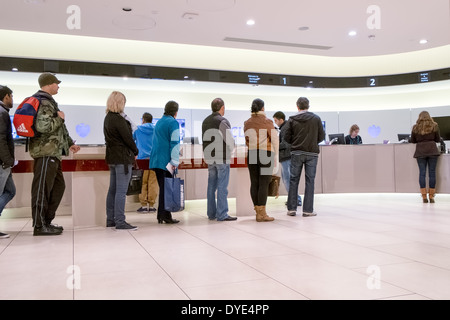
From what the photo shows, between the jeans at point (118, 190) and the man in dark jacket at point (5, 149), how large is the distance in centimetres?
102

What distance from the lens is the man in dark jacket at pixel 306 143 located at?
532cm

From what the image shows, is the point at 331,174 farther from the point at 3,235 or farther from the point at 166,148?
the point at 3,235

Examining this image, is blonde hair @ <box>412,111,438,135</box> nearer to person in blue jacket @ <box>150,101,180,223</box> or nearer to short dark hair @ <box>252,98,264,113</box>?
short dark hair @ <box>252,98,264,113</box>

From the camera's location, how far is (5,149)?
4.04 m

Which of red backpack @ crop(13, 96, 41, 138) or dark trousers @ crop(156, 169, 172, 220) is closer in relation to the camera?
red backpack @ crop(13, 96, 41, 138)

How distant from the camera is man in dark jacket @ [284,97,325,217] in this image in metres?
5.32

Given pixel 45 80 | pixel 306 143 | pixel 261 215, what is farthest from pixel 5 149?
pixel 306 143

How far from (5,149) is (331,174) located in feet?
20.9

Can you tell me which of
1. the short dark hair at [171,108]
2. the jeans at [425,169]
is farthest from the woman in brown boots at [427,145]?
the short dark hair at [171,108]

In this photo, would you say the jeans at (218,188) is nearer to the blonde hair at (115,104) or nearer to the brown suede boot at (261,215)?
the brown suede boot at (261,215)

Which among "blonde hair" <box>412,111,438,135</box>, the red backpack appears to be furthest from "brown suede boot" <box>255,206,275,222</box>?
"blonde hair" <box>412,111,438,135</box>

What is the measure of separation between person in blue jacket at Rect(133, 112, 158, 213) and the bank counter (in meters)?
Result: 0.29

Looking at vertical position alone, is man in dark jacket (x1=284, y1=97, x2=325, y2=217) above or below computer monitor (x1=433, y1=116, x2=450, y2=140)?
below

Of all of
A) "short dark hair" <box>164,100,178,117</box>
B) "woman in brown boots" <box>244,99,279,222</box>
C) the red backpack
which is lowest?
"woman in brown boots" <box>244,99,279,222</box>
